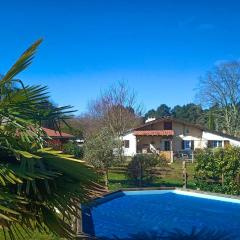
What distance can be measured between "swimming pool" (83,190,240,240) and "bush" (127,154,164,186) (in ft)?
7.22

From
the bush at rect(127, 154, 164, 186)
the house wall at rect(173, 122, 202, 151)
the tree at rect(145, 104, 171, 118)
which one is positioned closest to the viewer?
the bush at rect(127, 154, 164, 186)

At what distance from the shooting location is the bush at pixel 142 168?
2308 cm

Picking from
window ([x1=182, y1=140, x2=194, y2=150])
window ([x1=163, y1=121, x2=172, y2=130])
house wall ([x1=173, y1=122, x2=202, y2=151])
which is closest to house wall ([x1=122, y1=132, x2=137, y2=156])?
window ([x1=163, y1=121, x2=172, y2=130])

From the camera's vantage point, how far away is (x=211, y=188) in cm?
2120

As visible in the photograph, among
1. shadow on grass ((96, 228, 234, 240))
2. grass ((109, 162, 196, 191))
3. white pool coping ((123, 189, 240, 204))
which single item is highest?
grass ((109, 162, 196, 191))

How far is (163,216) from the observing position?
1628 cm

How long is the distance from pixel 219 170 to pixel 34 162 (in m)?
16.6

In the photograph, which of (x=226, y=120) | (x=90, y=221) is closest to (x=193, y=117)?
(x=226, y=120)

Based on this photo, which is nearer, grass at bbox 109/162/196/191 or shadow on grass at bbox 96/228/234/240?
shadow on grass at bbox 96/228/234/240

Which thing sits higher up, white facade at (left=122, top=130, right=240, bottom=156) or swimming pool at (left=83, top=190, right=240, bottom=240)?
white facade at (left=122, top=130, right=240, bottom=156)

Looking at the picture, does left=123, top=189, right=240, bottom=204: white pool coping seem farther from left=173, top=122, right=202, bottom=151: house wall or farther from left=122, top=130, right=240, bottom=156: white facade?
left=173, top=122, right=202, bottom=151: house wall

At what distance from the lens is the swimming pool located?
13.3 metres

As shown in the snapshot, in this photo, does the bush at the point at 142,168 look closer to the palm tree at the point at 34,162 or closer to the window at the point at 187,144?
the palm tree at the point at 34,162

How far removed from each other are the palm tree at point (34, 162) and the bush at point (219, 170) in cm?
1513
